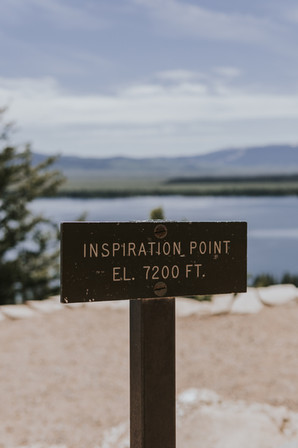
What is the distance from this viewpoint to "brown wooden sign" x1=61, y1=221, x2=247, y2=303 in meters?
2.83

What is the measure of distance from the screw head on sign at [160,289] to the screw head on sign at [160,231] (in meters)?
0.22

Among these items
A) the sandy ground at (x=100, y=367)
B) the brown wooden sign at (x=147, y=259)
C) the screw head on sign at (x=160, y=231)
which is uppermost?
the screw head on sign at (x=160, y=231)

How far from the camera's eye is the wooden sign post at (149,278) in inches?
112

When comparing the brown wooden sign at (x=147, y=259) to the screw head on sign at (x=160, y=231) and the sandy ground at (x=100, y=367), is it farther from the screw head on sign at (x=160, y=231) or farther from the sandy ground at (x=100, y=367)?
the sandy ground at (x=100, y=367)

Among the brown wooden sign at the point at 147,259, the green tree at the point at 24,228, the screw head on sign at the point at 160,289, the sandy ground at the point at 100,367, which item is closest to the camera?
the brown wooden sign at the point at 147,259

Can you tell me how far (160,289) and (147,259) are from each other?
6.0 inches

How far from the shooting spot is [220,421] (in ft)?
14.6

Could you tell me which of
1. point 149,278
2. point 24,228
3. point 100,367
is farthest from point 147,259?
point 24,228

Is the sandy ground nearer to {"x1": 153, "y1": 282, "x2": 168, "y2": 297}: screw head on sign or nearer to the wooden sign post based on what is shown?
the wooden sign post

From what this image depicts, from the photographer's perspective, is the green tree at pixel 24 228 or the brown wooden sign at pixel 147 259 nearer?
the brown wooden sign at pixel 147 259

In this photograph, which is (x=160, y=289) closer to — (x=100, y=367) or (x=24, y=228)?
(x=100, y=367)

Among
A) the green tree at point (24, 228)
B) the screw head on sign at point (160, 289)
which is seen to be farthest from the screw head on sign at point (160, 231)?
the green tree at point (24, 228)

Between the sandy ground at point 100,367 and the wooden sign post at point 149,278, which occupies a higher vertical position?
the wooden sign post at point 149,278

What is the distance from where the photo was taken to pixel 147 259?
2932 mm
